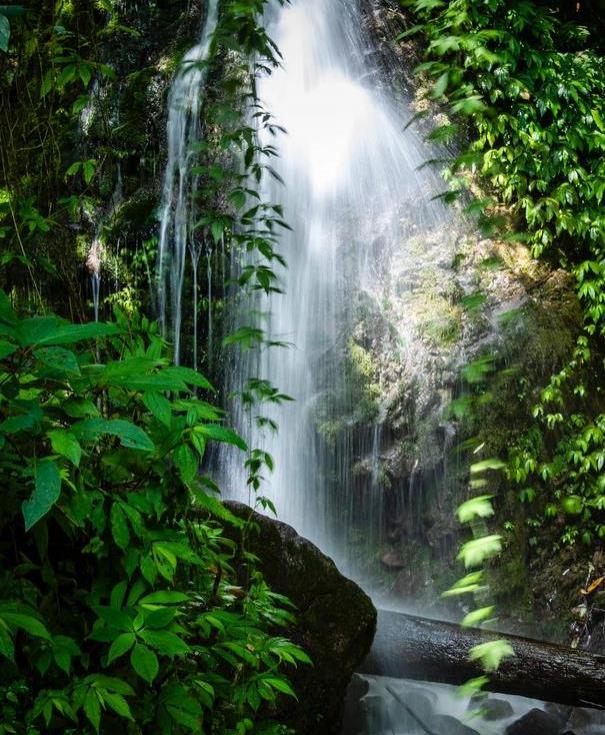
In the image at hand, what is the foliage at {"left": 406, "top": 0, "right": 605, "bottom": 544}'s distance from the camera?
4973 mm

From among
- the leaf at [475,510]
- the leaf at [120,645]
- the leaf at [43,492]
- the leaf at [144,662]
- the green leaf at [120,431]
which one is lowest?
the leaf at [144,662]

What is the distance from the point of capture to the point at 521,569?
16.4 ft

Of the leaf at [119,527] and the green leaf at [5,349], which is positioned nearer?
the green leaf at [5,349]

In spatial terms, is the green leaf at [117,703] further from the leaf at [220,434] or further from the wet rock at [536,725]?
the wet rock at [536,725]

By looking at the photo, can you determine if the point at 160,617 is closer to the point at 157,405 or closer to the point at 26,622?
the point at 26,622

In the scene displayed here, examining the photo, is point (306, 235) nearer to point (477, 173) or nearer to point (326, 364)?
point (326, 364)

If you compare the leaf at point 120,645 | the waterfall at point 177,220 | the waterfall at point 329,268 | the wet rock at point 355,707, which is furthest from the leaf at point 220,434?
the waterfall at point 177,220

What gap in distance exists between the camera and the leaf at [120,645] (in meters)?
1.31

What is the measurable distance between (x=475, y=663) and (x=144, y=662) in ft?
8.56

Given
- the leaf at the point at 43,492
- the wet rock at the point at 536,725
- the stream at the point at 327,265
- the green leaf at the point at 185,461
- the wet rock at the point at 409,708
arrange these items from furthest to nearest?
the stream at the point at 327,265
the wet rock at the point at 409,708
the wet rock at the point at 536,725
the green leaf at the point at 185,461
the leaf at the point at 43,492

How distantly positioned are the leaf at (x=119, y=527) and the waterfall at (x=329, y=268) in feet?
14.2

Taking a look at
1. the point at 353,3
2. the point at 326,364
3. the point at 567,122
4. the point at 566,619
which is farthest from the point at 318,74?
the point at 566,619

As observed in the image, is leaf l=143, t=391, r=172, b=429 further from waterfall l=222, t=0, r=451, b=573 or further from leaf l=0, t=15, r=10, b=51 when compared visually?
waterfall l=222, t=0, r=451, b=573

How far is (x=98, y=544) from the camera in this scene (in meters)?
1.55
